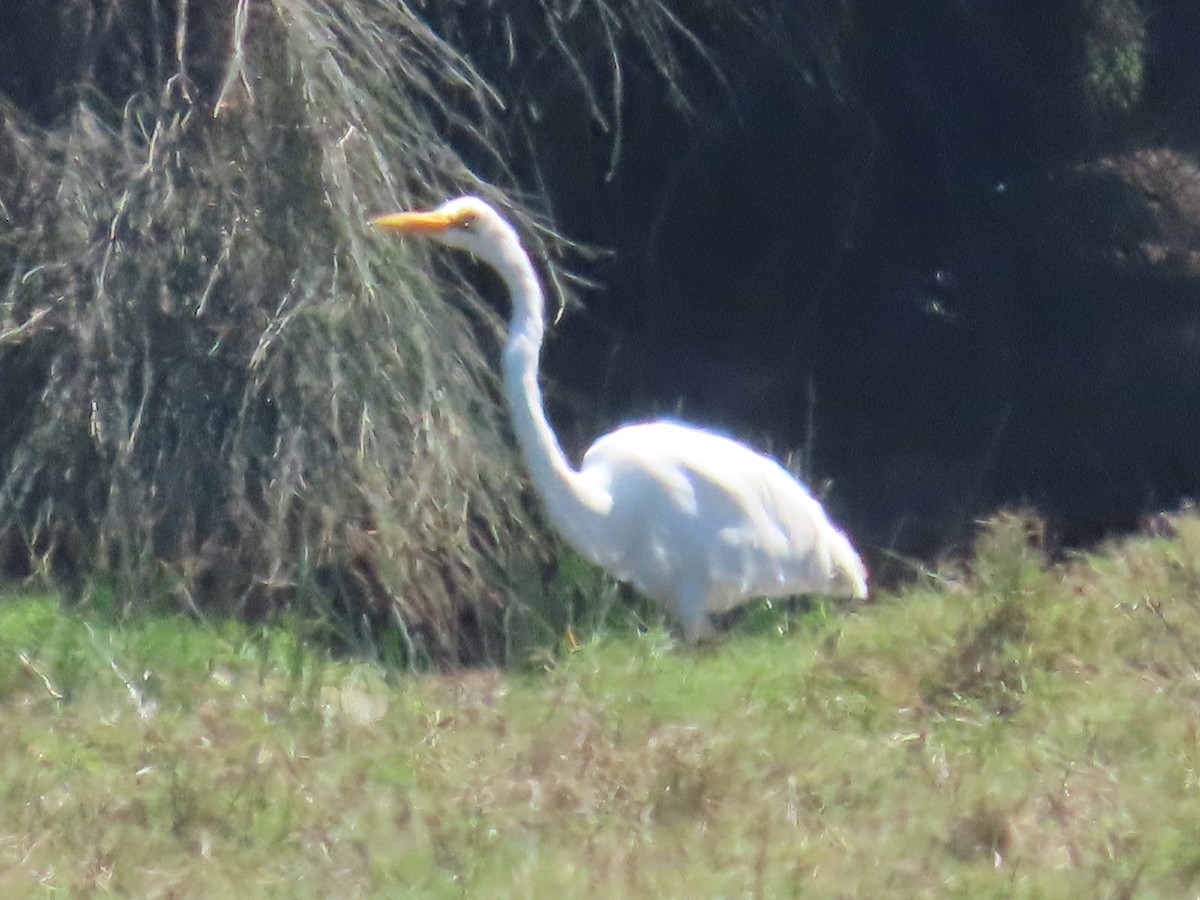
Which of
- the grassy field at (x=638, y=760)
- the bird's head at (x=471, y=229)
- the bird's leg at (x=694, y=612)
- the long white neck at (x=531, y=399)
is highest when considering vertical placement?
the bird's head at (x=471, y=229)

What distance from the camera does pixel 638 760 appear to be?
4.40 m

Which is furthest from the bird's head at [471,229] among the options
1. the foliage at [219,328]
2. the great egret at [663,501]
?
the foliage at [219,328]

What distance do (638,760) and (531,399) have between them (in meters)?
1.71

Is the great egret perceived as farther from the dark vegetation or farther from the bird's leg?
the dark vegetation

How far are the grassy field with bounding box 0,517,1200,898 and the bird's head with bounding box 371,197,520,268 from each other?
1.28 metres

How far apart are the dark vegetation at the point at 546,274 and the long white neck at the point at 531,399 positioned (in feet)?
0.82

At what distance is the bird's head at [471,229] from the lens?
5691 millimetres

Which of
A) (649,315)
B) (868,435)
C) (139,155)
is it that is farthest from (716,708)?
(868,435)

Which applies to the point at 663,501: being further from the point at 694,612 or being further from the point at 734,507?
the point at 694,612

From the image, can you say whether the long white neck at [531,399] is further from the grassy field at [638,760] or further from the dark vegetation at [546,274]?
the grassy field at [638,760]

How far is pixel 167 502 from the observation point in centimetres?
564

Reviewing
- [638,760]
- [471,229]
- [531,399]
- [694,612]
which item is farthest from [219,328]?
[638,760]

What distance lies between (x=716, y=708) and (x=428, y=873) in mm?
1425

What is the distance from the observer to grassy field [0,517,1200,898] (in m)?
3.79
